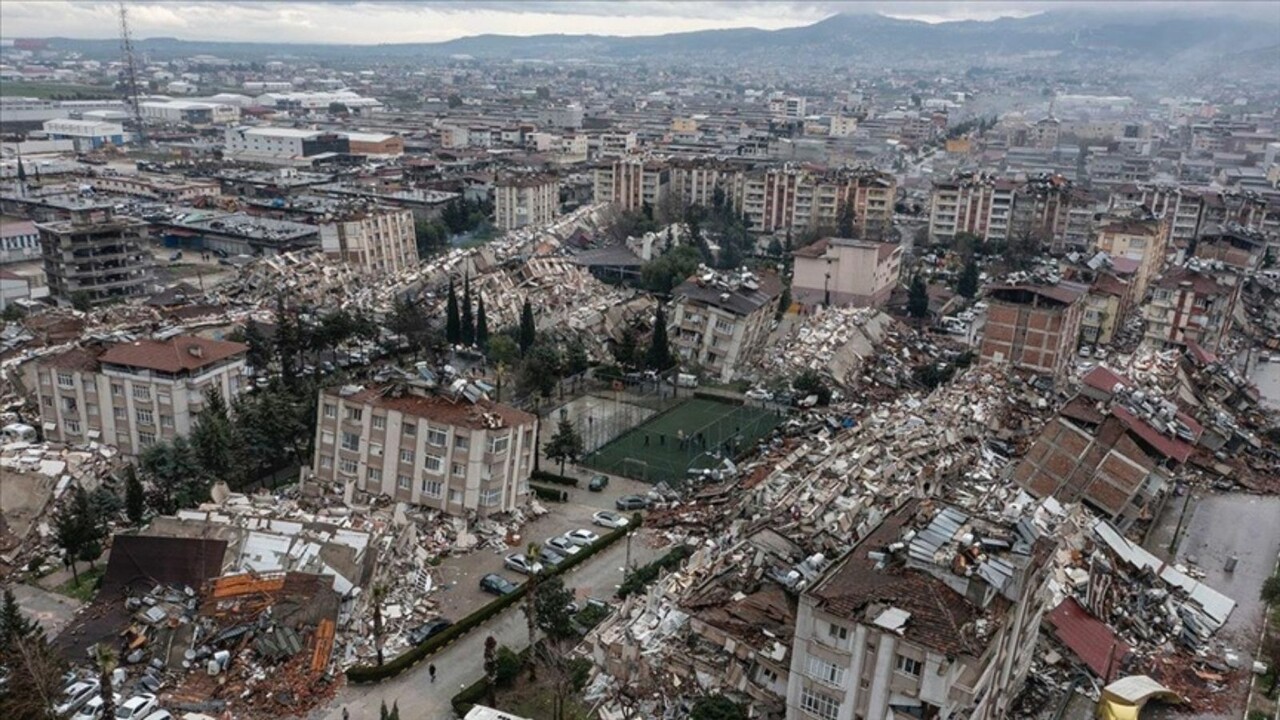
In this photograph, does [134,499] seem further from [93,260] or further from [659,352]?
[93,260]

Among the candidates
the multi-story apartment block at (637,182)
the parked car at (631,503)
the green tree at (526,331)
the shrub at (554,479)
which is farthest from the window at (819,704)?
the multi-story apartment block at (637,182)

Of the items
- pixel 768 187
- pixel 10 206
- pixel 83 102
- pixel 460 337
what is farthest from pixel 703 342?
pixel 83 102

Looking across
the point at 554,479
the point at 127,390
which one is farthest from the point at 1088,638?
the point at 127,390

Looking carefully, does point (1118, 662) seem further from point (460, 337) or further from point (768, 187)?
point (768, 187)

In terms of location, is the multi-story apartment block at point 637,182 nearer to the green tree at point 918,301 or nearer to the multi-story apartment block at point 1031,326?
the green tree at point 918,301

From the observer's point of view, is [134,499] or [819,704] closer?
[819,704]

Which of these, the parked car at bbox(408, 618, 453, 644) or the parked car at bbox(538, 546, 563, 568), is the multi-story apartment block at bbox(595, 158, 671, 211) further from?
the parked car at bbox(408, 618, 453, 644)
